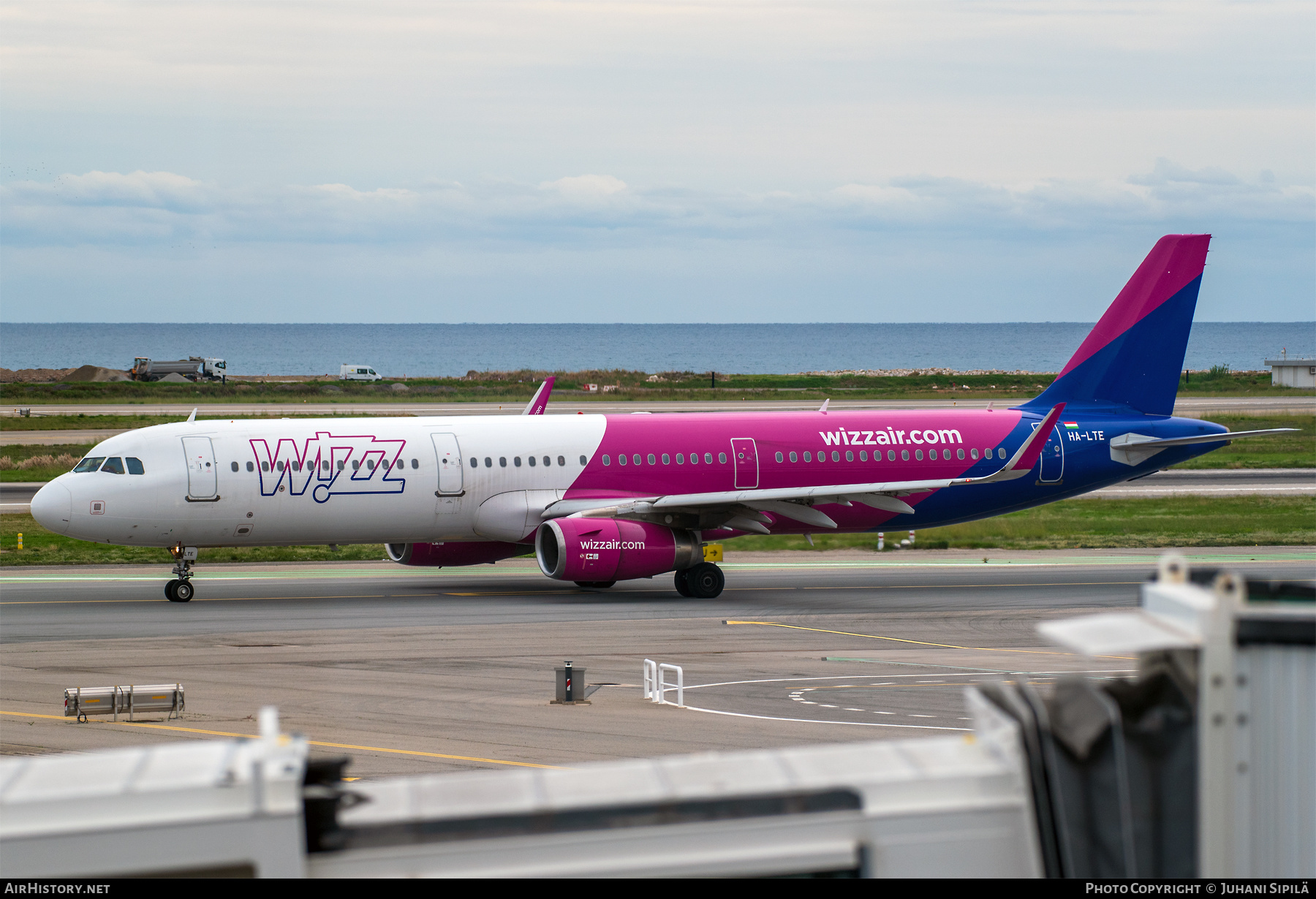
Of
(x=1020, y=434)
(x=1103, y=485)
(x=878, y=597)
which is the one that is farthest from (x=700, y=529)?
(x=1103, y=485)

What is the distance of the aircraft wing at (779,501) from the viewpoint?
3250cm

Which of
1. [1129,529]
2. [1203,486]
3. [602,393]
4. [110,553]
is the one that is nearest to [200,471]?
[110,553]

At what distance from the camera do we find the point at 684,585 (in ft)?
112

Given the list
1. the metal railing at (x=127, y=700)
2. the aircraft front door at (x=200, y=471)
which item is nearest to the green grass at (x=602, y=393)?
the aircraft front door at (x=200, y=471)

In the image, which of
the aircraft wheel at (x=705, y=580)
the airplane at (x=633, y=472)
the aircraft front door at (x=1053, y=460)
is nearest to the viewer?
the airplane at (x=633, y=472)

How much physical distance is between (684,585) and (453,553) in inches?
233

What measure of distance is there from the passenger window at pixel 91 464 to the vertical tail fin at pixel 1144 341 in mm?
23990

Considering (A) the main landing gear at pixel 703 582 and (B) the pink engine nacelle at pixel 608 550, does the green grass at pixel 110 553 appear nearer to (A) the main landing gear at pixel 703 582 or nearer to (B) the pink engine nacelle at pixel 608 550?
(B) the pink engine nacelle at pixel 608 550

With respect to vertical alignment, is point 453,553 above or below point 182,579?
above

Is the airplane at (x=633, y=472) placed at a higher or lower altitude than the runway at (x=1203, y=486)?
higher

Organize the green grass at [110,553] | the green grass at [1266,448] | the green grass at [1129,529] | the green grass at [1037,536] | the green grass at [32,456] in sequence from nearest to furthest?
the green grass at [110,553]
the green grass at [1037,536]
the green grass at [1129,529]
the green grass at [32,456]
the green grass at [1266,448]

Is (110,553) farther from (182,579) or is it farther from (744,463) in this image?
(744,463)

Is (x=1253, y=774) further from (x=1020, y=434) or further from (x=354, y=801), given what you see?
(x=1020, y=434)
